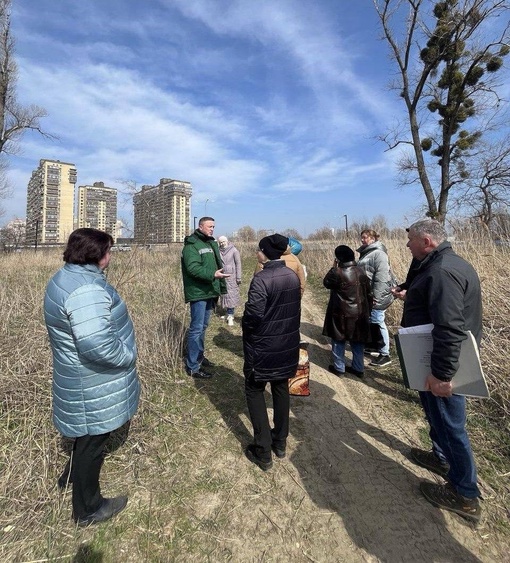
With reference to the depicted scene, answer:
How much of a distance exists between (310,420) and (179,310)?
255 cm

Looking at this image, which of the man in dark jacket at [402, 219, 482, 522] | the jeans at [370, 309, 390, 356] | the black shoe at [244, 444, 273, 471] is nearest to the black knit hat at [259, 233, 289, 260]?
the man in dark jacket at [402, 219, 482, 522]

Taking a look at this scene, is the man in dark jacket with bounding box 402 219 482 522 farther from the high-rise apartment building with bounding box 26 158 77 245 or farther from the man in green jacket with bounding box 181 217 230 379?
the high-rise apartment building with bounding box 26 158 77 245

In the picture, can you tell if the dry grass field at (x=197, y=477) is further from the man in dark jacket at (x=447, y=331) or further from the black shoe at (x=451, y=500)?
the man in dark jacket at (x=447, y=331)

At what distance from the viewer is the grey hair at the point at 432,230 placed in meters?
2.08

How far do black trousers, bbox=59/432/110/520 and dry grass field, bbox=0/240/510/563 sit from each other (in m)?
0.14

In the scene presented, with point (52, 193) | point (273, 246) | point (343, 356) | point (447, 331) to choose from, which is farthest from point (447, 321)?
point (52, 193)

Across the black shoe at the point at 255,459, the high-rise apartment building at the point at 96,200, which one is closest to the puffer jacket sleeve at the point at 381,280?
the black shoe at the point at 255,459

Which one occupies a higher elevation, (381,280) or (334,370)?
(381,280)

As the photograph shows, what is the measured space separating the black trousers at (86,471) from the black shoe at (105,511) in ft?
0.09

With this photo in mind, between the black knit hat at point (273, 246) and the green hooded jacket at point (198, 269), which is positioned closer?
the black knit hat at point (273, 246)

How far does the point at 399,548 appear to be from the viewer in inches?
71.7

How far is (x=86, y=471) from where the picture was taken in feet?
6.04

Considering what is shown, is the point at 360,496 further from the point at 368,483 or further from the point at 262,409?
the point at 262,409

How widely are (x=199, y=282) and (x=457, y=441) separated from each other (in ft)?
9.21
